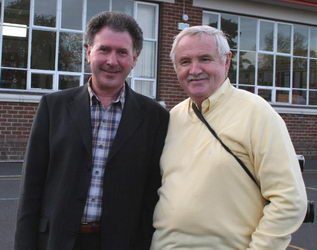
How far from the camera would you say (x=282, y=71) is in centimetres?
1472

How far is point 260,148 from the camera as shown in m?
2.17

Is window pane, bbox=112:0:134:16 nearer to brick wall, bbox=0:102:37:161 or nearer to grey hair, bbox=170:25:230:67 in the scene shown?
brick wall, bbox=0:102:37:161

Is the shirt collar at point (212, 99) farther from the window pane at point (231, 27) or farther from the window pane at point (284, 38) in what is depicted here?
the window pane at point (284, 38)

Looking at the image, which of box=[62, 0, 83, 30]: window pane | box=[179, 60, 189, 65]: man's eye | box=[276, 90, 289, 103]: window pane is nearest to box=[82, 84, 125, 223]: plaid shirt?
box=[179, 60, 189, 65]: man's eye

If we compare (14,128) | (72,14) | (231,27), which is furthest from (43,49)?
(231,27)

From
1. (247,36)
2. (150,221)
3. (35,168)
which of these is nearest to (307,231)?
(150,221)

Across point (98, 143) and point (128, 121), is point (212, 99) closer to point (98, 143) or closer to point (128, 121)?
point (128, 121)

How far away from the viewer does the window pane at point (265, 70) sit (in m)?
14.4

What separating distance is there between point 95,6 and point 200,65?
10047mm

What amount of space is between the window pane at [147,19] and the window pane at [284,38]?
4.11 m

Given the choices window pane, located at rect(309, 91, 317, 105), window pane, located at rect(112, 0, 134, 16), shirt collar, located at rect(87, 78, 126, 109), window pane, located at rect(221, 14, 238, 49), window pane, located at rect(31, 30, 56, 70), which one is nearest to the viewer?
shirt collar, located at rect(87, 78, 126, 109)

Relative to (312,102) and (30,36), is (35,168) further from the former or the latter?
(312,102)

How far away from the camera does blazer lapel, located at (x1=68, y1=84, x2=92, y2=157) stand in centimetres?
243

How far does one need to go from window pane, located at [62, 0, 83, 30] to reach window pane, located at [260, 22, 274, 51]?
17.9 ft
